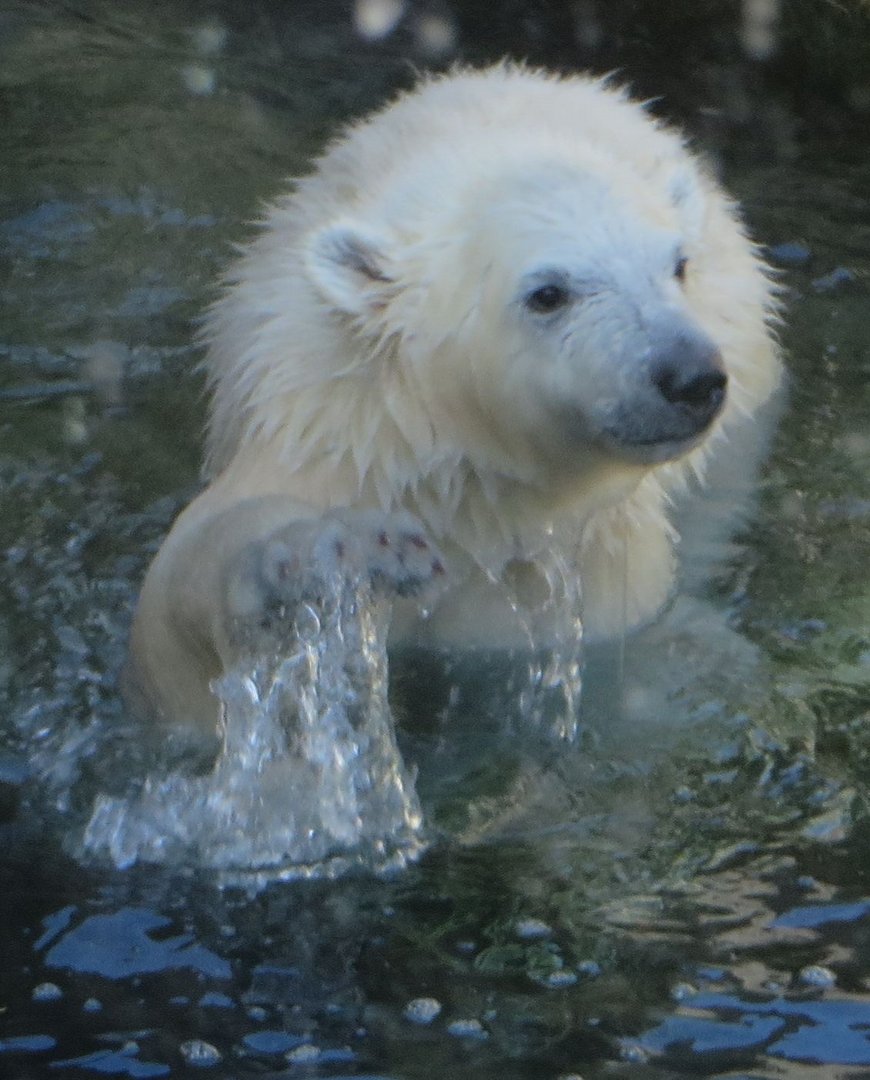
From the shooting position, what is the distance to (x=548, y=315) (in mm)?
3529

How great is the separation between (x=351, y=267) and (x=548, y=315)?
1.40 feet

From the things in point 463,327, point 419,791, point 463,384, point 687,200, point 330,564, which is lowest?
point 419,791

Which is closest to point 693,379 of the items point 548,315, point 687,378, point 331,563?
point 687,378

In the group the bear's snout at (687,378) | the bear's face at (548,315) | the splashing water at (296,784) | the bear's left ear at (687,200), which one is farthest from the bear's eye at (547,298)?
the splashing water at (296,784)

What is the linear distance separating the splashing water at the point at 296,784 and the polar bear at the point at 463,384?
Answer: 0.47ft

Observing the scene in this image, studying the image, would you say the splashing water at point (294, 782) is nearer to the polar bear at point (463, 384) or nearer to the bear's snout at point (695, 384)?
the polar bear at point (463, 384)

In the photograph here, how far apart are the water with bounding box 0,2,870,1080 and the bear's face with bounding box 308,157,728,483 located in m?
0.63

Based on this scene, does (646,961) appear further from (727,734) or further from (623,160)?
(623,160)

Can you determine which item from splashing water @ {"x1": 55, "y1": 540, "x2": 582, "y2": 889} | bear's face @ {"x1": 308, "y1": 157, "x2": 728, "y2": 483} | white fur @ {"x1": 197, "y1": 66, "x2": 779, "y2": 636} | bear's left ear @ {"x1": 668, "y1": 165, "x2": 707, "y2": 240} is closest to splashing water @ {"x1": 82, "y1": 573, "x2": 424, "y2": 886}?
splashing water @ {"x1": 55, "y1": 540, "x2": 582, "y2": 889}

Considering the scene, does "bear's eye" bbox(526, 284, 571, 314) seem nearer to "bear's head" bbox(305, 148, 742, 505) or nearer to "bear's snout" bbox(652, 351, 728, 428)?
"bear's head" bbox(305, 148, 742, 505)

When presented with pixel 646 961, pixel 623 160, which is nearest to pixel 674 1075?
pixel 646 961

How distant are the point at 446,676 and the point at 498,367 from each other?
33.1 inches

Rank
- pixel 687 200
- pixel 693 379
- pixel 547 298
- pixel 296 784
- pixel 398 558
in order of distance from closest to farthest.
Answer: pixel 398 558 → pixel 693 379 → pixel 547 298 → pixel 296 784 → pixel 687 200

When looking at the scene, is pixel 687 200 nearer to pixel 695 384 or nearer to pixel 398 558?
pixel 695 384
